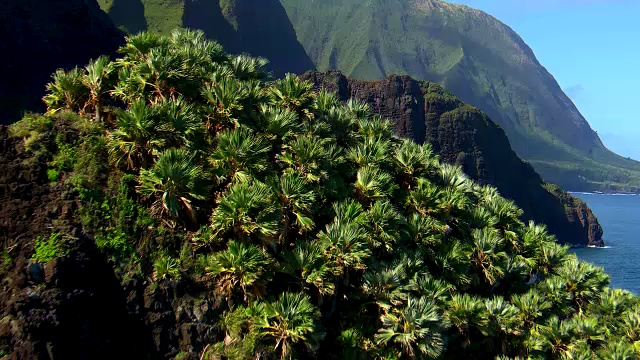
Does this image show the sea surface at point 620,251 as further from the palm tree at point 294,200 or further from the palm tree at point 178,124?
the palm tree at point 178,124

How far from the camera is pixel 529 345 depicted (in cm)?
1903

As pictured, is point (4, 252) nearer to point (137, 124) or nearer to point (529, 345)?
point (137, 124)

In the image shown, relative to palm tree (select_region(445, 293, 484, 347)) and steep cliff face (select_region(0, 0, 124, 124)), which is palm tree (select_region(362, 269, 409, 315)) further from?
steep cliff face (select_region(0, 0, 124, 124))

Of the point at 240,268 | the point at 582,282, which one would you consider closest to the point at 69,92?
the point at 240,268

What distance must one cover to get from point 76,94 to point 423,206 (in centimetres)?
1459

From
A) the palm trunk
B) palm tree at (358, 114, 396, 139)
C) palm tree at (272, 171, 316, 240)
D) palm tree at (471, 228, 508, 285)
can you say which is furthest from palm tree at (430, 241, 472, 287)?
the palm trunk

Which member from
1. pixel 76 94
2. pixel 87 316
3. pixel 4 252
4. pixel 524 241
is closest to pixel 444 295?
pixel 524 241

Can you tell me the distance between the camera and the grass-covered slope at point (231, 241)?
45.7ft

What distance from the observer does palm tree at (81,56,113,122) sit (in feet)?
59.2

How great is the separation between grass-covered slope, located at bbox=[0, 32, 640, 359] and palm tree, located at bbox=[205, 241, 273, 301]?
7 cm

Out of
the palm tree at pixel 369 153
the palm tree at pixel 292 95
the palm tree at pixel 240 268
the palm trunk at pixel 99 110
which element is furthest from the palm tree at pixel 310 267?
the palm trunk at pixel 99 110

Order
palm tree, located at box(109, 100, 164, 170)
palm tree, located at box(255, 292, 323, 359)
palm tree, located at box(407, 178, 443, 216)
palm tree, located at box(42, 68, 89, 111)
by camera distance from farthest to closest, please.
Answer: palm tree, located at box(407, 178, 443, 216)
palm tree, located at box(42, 68, 89, 111)
palm tree, located at box(109, 100, 164, 170)
palm tree, located at box(255, 292, 323, 359)

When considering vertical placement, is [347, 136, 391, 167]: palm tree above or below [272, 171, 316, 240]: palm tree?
above

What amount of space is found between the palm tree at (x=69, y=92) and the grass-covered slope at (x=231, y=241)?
5 cm
